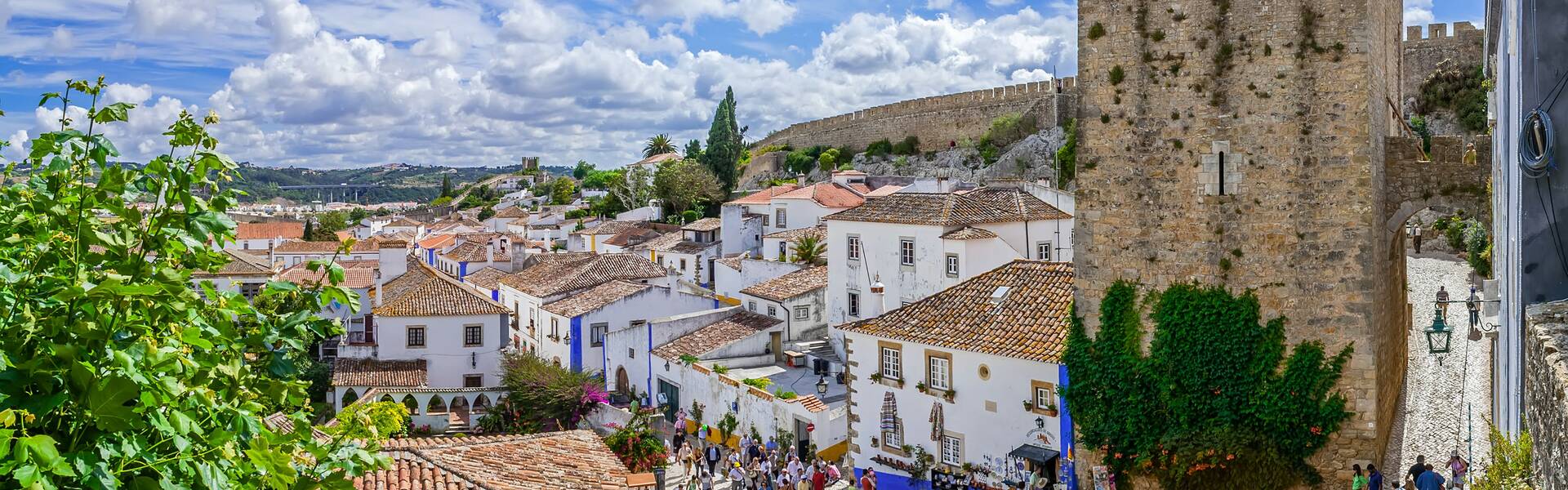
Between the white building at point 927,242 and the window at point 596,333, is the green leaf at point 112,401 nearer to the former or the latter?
the white building at point 927,242

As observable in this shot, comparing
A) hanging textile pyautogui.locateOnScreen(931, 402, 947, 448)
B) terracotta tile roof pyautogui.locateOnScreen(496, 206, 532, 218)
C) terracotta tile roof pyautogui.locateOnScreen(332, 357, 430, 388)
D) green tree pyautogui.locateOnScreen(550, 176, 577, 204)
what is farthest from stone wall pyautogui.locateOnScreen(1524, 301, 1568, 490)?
green tree pyautogui.locateOnScreen(550, 176, 577, 204)

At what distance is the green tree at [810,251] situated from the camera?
34.9 meters

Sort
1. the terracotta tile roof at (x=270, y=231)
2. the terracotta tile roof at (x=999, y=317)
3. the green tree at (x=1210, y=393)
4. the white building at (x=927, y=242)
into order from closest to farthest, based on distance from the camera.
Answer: the green tree at (x=1210, y=393)
the terracotta tile roof at (x=999, y=317)
the white building at (x=927, y=242)
the terracotta tile roof at (x=270, y=231)

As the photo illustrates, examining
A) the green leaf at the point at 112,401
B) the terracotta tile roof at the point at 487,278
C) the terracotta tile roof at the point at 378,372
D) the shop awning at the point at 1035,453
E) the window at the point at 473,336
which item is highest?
the green leaf at the point at 112,401

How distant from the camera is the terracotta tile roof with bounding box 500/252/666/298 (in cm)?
3619

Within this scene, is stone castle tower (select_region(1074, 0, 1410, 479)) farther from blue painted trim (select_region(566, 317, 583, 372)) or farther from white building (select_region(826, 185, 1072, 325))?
blue painted trim (select_region(566, 317, 583, 372))

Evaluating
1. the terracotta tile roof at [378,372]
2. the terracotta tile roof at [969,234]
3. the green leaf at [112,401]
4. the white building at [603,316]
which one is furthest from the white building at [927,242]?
the green leaf at [112,401]

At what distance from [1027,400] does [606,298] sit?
18.1m

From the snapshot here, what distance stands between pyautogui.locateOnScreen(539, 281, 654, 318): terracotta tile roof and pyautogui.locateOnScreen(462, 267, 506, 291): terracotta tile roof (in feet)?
21.1

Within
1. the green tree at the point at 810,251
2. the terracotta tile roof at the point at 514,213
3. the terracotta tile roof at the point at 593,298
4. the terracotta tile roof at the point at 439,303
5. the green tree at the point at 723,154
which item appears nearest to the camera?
the terracotta tile roof at the point at 593,298

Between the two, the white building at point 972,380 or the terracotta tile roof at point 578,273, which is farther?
the terracotta tile roof at point 578,273

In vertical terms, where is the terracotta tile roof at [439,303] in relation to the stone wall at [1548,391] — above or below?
below

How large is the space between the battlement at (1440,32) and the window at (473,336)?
106ft

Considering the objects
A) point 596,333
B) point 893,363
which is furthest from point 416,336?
point 893,363
